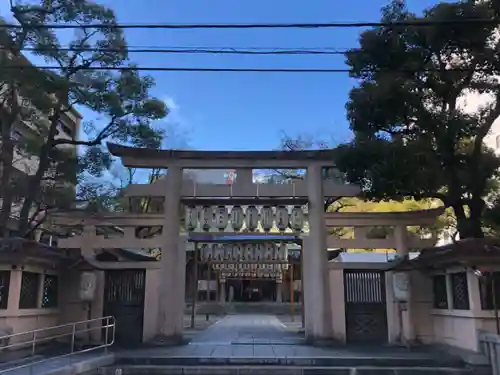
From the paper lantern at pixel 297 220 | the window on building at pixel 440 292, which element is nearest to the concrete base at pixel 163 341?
the paper lantern at pixel 297 220

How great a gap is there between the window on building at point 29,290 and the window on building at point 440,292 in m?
10.8

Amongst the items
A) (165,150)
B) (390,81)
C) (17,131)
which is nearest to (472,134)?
(390,81)

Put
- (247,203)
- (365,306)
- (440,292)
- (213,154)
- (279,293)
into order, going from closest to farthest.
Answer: (440,292)
(365,306)
(247,203)
(213,154)
(279,293)

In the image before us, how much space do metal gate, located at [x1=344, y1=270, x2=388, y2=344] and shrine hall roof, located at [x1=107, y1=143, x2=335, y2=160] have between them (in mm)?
3683

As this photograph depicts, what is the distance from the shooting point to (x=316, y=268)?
1388 cm

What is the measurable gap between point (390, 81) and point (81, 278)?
9908 millimetres

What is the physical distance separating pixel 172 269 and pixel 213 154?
12.0ft

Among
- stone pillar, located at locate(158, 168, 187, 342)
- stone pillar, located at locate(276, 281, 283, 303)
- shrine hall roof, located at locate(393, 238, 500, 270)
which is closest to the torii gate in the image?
stone pillar, located at locate(158, 168, 187, 342)

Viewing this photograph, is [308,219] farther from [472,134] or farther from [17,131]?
[17,131]

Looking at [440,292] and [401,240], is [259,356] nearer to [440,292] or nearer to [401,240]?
[440,292]

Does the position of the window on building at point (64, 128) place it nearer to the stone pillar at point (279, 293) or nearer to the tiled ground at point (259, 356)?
the tiled ground at point (259, 356)

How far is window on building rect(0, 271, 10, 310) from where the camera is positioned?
11.4 m

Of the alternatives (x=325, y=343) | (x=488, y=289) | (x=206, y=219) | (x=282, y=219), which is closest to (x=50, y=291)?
(x=206, y=219)

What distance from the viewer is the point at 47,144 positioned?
13641mm
